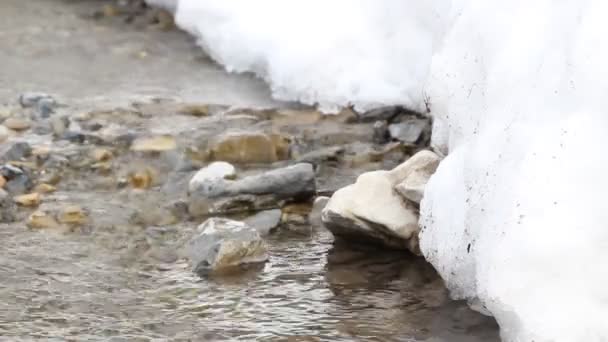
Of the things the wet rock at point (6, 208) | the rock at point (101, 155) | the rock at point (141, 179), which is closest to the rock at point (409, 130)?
the rock at point (141, 179)

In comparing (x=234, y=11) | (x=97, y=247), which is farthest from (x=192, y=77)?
(x=97, y=247)

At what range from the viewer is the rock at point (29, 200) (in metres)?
5.00

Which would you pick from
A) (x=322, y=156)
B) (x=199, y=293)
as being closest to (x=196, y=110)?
(x=322, y=156)

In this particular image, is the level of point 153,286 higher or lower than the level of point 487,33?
lower

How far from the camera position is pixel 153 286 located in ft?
13.5

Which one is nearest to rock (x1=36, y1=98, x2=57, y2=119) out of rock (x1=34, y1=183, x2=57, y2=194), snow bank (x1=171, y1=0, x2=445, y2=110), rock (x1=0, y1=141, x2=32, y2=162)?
rock (x1=0, y1=141, x2=32, y2=162)

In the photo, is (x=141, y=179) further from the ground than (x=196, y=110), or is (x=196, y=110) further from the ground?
(x=196, y=110)

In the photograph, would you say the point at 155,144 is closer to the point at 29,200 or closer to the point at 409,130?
the point at 29,200

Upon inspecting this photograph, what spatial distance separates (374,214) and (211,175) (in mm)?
1115

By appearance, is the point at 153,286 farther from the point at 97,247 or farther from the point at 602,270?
the point at 602,270

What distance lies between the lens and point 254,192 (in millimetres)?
5020

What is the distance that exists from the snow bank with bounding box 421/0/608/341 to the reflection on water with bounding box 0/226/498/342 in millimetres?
190

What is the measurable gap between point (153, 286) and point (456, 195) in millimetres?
1182

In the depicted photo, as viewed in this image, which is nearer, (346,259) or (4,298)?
(4,298)
